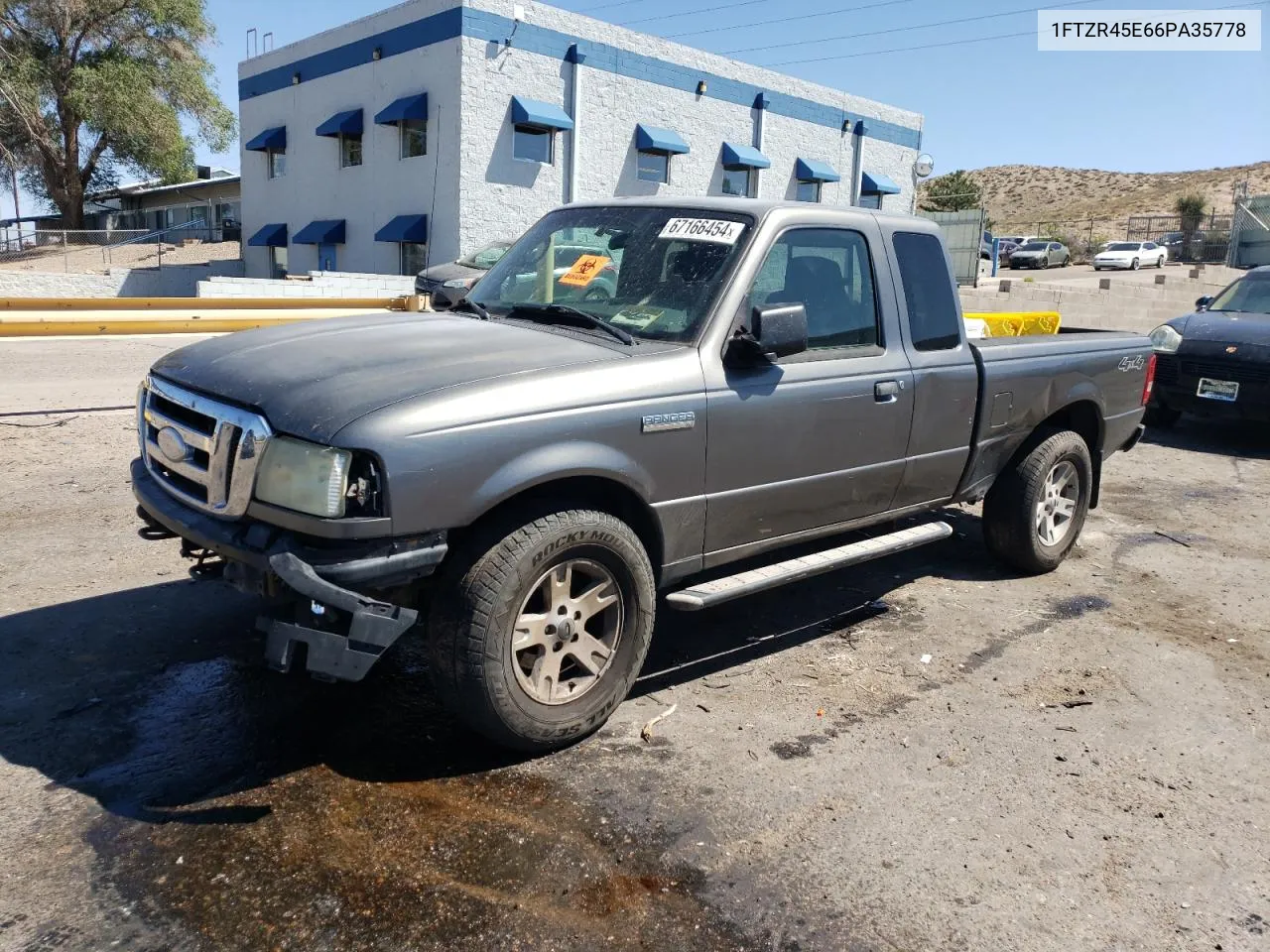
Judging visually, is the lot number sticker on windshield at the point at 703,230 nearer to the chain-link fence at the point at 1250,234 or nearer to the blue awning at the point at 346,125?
the blue awning at the point at 346,125

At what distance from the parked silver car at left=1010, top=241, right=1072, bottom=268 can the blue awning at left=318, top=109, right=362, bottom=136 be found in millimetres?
35112

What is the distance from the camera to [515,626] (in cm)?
345

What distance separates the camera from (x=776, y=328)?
3893 mm

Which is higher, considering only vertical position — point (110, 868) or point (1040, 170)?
point (1040, 170)

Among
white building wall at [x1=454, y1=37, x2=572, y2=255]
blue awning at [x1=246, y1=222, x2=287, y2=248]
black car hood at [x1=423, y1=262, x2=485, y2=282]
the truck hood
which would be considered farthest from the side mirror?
blue awning at [x1=246, y1=222, x2=287, y2=248]

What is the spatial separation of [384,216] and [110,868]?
24.9 metres

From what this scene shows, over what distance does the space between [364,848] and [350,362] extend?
5.31 ft

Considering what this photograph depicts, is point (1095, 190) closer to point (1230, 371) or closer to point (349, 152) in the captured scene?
point (349, 152)

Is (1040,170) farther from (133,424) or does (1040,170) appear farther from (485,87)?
(133,424)

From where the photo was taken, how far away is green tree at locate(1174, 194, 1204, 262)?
53.8 metres

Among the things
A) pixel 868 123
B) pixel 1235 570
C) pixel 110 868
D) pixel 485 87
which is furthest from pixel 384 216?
pixel 110 868

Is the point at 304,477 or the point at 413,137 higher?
the point at 413,137

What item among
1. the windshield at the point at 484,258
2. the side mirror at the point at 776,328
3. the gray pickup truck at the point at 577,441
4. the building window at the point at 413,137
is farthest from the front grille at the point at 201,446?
the building window at the point at 413,137

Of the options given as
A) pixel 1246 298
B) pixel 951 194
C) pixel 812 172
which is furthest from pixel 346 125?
pixel 951 194
